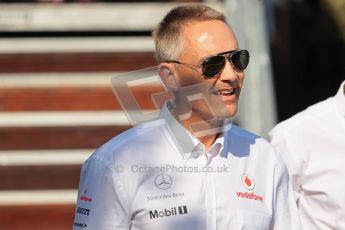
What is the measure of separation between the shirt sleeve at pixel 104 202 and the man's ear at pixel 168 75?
1.34 feet

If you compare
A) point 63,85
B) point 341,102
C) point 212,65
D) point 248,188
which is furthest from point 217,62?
point 63,85

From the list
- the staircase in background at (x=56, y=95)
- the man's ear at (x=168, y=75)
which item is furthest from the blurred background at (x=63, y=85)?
the man's ear at (x=168, y=75)

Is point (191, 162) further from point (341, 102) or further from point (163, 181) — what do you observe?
point (341, 102)

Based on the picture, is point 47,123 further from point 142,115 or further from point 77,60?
point 142,115

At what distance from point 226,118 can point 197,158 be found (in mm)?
180

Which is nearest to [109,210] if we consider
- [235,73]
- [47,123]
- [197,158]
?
[197,158]

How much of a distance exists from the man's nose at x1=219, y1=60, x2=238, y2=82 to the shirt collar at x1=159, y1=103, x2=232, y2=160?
0.61 ft

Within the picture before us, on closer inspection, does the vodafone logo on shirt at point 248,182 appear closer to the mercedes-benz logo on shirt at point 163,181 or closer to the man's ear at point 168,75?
the mercedes-benz logo on shirt at point 163,181

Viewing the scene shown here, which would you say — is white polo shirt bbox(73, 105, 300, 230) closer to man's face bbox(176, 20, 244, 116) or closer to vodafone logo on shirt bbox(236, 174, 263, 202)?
vodafone logo on shirt bbox(236, 174, 263, 202)

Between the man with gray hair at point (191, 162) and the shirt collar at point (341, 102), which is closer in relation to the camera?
the man with gray hair at point (191, 162)

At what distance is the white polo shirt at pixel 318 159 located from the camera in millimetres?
3482

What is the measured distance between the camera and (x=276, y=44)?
14.1m

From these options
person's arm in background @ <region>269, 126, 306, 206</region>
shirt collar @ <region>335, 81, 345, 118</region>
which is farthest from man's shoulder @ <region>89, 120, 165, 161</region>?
shirt collar @ <region>335, 81, 345, 118</region>

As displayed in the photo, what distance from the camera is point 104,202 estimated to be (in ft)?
9.54
